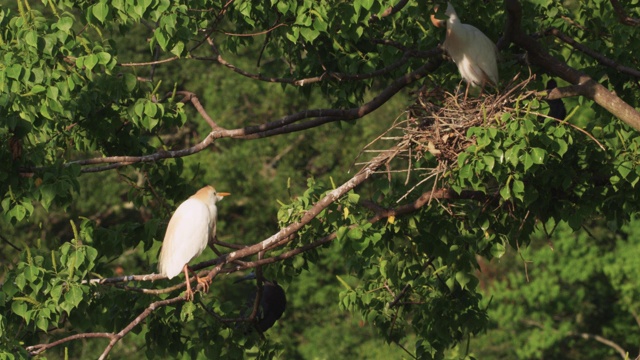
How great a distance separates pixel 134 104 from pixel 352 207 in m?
1.35

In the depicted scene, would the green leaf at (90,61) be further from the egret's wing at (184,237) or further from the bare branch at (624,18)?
the bare branch at (624,18)

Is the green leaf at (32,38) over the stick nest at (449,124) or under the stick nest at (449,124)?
over

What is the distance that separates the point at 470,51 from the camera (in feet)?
21.6

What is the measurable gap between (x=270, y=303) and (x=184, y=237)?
0.92 meters

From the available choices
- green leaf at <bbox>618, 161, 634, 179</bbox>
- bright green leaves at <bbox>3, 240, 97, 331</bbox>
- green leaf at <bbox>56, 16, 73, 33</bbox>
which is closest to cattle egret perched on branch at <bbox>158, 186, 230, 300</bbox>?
bright green leaves at <bbox>3, 240, 97, 331</bbox>

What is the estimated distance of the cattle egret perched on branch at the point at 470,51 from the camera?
6.59m

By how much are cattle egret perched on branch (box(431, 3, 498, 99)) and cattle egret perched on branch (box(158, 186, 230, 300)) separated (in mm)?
1481

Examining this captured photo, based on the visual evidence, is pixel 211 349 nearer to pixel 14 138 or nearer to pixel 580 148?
pixel 14 138

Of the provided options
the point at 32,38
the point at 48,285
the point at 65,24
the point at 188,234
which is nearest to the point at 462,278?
the point at 188,234

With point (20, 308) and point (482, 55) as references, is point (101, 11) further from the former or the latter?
point (482, 55)

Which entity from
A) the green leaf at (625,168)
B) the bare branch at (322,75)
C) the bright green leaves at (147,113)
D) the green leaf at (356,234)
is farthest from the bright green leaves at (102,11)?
the green leaf at (625,168)

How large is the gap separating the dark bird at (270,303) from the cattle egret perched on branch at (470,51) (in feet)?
5.18

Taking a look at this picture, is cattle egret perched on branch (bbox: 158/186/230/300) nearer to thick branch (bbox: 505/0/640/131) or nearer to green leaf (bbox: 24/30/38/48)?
green leaf (bbox: 24/30/38/48)

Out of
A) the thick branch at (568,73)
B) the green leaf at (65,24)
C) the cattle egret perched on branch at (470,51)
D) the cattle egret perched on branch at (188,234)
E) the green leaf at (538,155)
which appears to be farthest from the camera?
the cattle egret perched on branch at (470,51)
